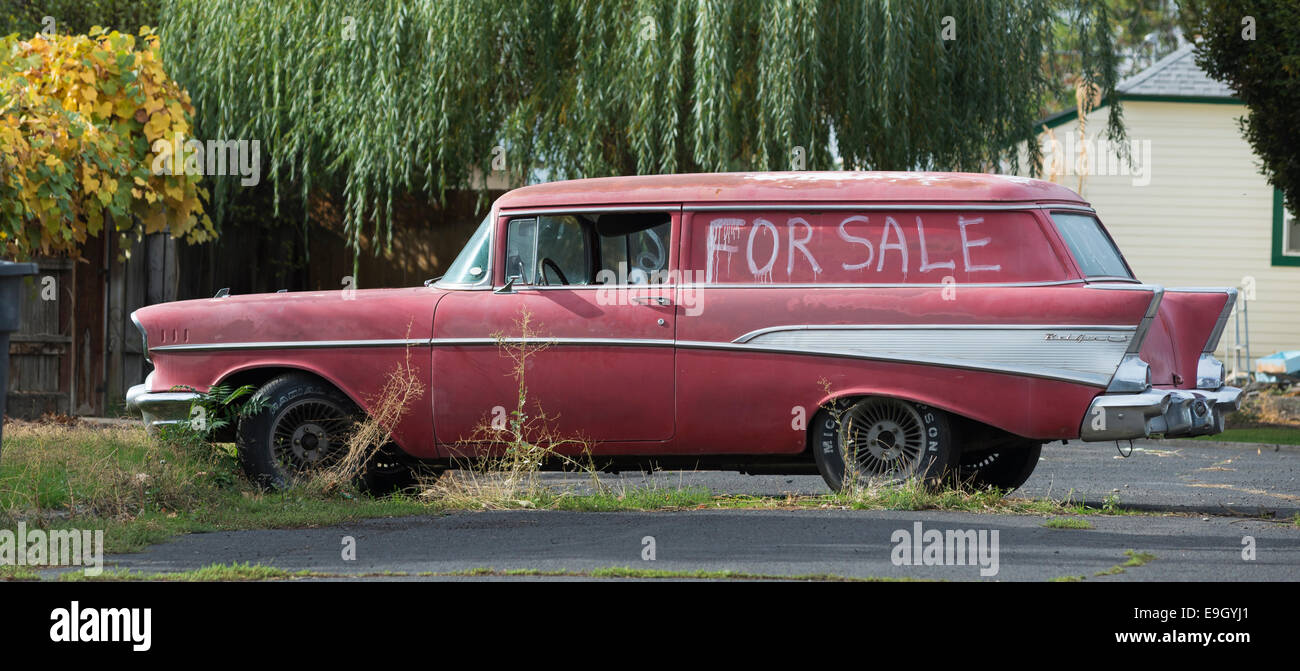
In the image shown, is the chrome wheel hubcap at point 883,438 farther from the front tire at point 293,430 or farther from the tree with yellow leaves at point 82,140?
the tree with yellow leaves at point 82,140

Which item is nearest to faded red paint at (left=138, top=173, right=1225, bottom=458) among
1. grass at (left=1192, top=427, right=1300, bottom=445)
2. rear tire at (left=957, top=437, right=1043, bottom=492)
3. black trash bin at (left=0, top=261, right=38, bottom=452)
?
rear tire at (left=957, top=437, right=1043, bottom=492)

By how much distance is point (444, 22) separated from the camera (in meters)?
13.3

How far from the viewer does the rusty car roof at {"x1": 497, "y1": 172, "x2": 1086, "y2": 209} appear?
27.3 feet

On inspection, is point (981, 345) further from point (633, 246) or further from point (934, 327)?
point (633, 246)

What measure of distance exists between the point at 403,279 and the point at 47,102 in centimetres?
601

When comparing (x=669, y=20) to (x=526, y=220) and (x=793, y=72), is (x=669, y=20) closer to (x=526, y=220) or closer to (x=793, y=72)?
(x=793, y=72)

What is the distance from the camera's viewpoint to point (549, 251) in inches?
342

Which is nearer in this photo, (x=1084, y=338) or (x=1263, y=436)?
(x=1084, y=338)

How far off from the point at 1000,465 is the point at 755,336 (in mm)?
2054

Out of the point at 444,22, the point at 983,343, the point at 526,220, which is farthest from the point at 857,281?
the point at 444,22

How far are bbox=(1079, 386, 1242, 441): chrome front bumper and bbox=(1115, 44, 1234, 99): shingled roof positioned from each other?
13.9 meters

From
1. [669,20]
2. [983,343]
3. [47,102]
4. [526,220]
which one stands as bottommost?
[983,343]

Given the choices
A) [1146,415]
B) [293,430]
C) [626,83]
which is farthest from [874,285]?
[626,83]

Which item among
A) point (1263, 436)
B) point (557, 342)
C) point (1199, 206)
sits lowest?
point (1263, 436)
